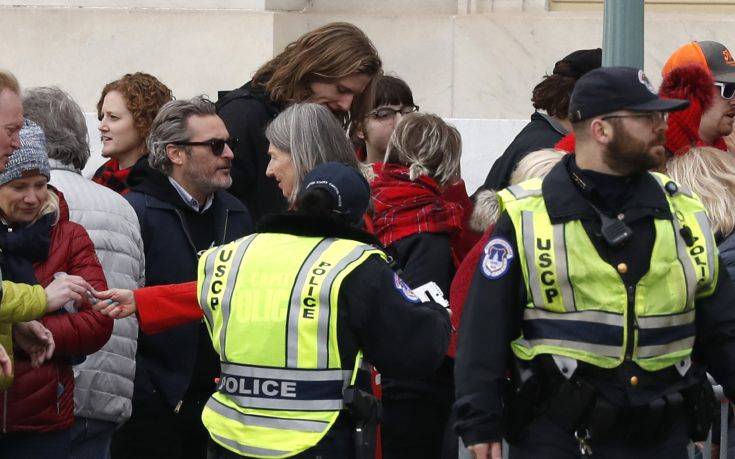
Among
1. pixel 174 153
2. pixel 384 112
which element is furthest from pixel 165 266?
pixel 384 112

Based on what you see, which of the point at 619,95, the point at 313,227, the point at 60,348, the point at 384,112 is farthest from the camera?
the point at 384,112

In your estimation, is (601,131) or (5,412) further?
(5,412)

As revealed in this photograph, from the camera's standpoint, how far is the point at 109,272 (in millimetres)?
5473

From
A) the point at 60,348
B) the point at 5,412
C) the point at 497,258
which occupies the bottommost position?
the point at 5,412

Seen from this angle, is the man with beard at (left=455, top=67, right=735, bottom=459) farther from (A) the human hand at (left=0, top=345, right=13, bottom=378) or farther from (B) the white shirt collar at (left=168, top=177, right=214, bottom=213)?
(B) the white shirt collar at (left=168, top=177, right=214, bottom=213)

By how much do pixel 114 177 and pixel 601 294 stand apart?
293 cm

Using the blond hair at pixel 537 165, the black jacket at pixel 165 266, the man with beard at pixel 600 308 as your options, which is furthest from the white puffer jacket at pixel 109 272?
the man with beard at pixel 600 308

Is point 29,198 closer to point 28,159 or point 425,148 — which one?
point 28,159

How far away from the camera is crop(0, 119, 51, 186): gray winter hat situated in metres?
5.04

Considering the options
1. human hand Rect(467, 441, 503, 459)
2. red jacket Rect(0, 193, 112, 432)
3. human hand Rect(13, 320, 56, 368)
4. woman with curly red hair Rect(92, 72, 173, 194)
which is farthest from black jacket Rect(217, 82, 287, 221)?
human hand Rect(467, 441, 503, 459)

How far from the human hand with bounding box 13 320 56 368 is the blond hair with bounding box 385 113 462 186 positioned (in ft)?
6.52

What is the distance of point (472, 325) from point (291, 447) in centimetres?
63

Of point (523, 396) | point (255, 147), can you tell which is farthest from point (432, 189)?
point (523, 396)

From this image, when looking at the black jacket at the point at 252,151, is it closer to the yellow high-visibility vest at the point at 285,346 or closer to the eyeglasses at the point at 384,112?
the eyeglasses at the point at 384,112
